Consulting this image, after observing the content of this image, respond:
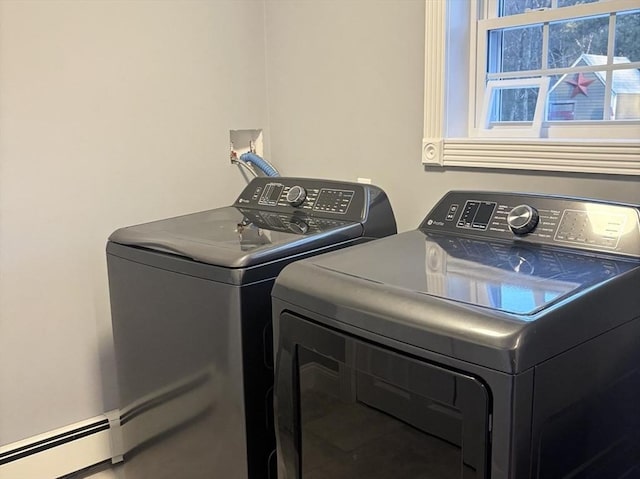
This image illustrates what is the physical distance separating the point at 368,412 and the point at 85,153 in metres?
1.38

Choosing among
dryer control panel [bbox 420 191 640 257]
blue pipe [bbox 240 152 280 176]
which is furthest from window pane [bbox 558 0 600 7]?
blue pipe [bbox 240 152 280 176]

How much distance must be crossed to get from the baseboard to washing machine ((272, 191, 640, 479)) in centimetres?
112

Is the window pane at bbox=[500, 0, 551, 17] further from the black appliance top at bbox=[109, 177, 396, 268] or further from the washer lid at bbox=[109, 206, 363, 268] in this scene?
the washer lid at bbox=[109, 206, 363, 268]

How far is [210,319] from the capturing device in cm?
144

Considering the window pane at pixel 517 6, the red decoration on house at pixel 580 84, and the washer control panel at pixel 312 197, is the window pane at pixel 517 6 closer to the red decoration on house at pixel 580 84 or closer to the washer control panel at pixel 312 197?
the red decoration on house at pixel 580 84

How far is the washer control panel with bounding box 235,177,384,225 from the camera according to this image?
5.74ft

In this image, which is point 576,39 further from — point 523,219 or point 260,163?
point 260,163

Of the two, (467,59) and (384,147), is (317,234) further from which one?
(467,59)

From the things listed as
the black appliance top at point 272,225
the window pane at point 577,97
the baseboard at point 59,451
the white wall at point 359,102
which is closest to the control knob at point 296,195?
the black appliance top at point 272,225

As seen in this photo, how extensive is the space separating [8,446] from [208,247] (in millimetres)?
1126

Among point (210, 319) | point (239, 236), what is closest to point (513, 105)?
point (239, 236)

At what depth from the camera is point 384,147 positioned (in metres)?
2.03

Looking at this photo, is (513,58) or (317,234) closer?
(317,234)

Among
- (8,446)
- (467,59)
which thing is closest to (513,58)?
(467,59)
